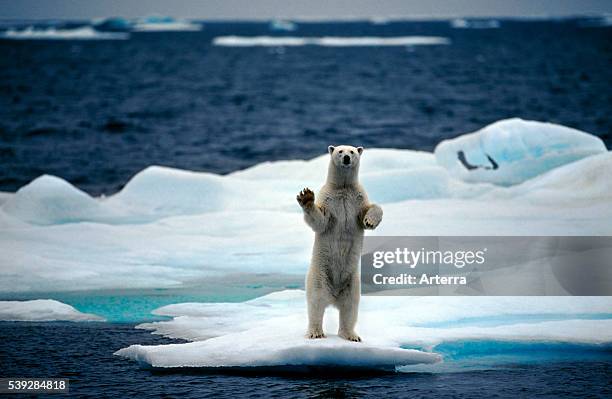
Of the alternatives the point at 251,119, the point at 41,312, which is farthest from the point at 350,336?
the point at 251,119

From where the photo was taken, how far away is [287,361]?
7184 millimetres

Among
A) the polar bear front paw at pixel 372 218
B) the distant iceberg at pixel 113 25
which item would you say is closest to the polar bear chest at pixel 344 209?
the polar bear front paw at pixel 372 218

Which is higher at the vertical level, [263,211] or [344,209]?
[263,211]

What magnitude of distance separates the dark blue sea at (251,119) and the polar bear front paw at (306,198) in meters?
1.31

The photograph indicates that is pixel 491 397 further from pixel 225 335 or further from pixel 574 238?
pixel 574 238

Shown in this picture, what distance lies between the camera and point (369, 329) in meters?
8.12

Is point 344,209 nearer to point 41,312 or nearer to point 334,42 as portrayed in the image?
point 41,312

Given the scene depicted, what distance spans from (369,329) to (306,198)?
1857 mm

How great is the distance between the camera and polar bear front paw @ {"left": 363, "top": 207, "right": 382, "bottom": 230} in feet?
22.8

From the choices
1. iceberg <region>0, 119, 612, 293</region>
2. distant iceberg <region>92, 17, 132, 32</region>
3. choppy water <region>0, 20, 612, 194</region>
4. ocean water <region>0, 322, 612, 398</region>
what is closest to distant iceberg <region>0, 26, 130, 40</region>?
distant iceberg <region>92, 17, 132, 32</region>

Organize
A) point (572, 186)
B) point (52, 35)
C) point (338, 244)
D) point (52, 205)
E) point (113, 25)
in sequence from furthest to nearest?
point (52, 35) < point (113, 25) < point (572, 186) < point (52, 205) < point (338, 244)

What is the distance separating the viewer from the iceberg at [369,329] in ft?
23.6

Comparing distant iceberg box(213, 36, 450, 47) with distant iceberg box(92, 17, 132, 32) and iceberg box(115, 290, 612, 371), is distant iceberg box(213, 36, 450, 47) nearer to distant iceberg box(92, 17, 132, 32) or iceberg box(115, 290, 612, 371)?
distant iceberg box(92, 17, 132, 32)

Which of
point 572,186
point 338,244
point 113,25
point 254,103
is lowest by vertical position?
point 338,244
